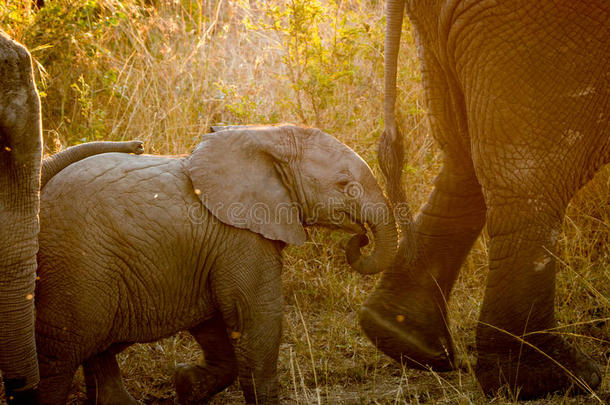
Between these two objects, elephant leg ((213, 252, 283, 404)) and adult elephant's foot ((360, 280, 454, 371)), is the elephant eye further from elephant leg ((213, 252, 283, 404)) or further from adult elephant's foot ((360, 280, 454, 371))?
adult elephant's foot ((360, 280, 454, 371))

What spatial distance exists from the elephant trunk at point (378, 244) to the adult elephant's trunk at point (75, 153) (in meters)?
1.02

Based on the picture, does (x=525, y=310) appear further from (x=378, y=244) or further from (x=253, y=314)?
(x=253, y=314)

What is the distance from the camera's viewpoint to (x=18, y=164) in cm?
221

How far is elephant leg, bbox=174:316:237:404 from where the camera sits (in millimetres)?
3225

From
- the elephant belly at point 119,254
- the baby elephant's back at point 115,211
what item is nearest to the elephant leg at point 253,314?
the elephant belly at point 119,254

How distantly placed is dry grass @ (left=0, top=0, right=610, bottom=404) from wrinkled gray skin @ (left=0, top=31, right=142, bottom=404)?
1.18m

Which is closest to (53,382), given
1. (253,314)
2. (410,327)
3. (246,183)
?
(253,314)

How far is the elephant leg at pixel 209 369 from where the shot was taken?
3.22 m

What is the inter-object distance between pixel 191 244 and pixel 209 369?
0.66 meters

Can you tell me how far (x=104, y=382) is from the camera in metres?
3.15

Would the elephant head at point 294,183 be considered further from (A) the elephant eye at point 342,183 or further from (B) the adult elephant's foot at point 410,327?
(B) the adult elephant's foot at point 410,327

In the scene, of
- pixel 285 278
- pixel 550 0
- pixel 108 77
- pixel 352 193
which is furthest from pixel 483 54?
pixel 108 77

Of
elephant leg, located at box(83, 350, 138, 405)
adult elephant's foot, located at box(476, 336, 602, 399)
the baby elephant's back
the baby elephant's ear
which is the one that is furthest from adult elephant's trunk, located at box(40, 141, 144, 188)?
adult elephant's foot, located at box(476, 336, 602, 399)

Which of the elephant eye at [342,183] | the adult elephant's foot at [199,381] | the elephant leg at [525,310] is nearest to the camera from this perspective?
the elephant leg at [525,310]
